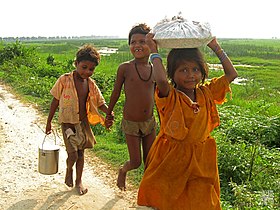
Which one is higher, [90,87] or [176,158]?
[90,87]

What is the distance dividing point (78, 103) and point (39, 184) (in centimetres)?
113

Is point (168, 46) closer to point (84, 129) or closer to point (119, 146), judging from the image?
point (84, 129)

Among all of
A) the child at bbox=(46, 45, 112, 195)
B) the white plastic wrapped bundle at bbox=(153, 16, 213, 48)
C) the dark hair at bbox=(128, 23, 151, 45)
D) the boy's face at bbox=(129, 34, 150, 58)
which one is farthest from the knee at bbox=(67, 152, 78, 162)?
the white plastic wrapped bundle at bbox=(153, 16, 213, 48)

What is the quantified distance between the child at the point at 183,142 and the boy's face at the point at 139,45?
806 millimetres

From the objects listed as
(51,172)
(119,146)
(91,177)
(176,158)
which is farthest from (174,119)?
(119,146)

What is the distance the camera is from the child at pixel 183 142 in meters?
2.53

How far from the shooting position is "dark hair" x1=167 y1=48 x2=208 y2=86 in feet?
8.35

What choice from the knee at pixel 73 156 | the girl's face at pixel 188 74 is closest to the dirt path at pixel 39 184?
the knee at pixel 73 156

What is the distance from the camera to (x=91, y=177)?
15.2ft

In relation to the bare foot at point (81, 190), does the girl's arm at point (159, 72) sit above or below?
above

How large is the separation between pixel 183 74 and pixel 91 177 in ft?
8.12

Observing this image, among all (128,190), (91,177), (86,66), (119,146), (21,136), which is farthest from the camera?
(21,136)

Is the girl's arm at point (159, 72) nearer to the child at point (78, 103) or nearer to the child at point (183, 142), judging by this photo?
the child at point (183, 142)

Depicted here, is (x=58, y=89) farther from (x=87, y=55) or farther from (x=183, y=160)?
(x=183, y=160)
